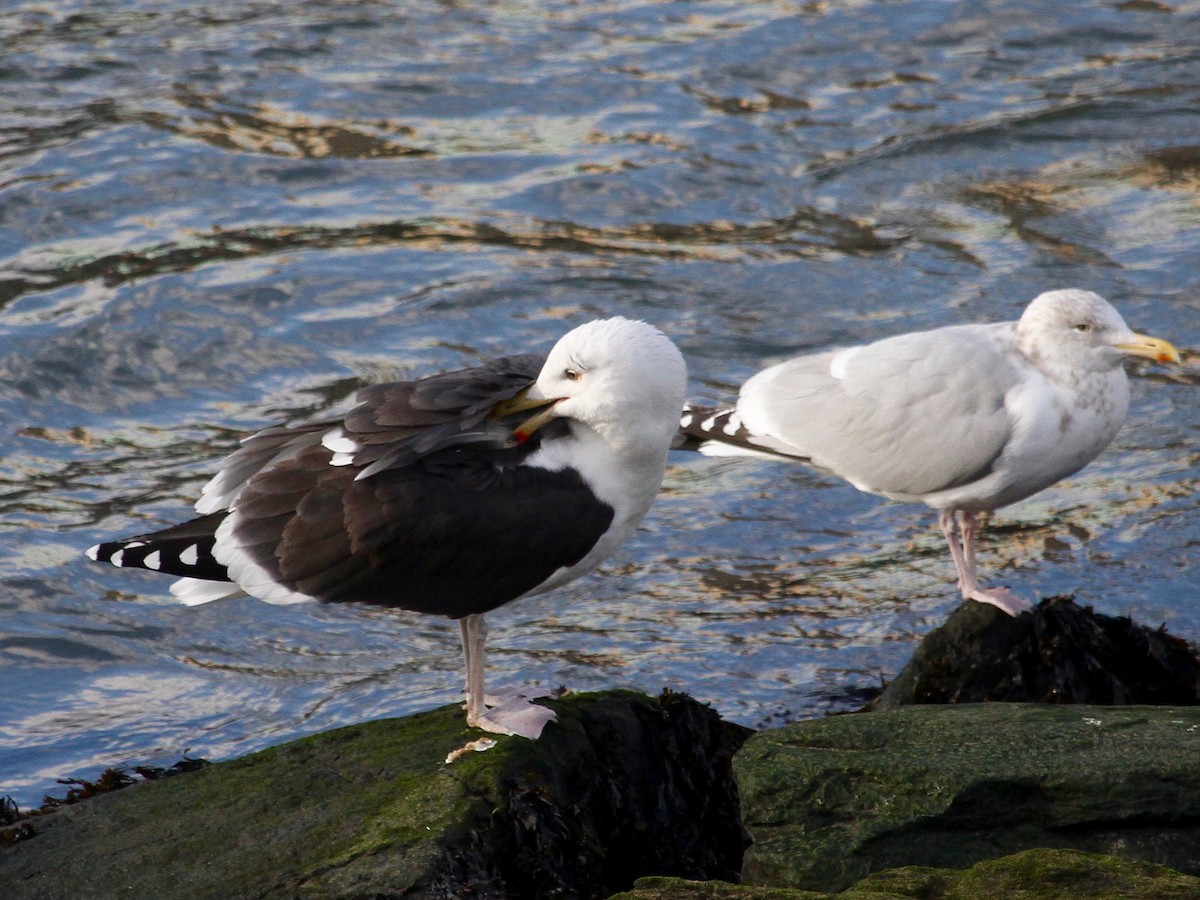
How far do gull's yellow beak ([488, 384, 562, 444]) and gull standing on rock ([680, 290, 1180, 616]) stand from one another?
204cm

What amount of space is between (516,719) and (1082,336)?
10.0 feet

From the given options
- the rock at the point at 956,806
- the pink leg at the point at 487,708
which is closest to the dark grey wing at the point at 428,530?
the pink leg at the point at 487,708

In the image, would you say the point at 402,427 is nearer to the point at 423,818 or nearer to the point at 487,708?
the point at 487,708

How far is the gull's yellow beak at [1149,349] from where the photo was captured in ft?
21.3

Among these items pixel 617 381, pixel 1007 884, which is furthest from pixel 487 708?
pixel 1007 884

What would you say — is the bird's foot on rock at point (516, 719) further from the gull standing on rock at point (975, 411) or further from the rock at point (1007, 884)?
the gull standing on rock at point (975, 411)

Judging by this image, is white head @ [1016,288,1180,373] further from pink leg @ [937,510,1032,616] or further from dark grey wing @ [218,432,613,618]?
dark grey wing @ [218,432,613,618]

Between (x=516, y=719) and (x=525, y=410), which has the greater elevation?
(x=525, y=410)

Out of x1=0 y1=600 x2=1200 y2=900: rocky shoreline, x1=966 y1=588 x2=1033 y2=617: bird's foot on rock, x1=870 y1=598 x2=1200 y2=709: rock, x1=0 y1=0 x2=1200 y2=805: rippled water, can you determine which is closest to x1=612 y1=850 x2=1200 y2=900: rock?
x1=0 y1=600 x2=1200 y2=900: rocky shoreline

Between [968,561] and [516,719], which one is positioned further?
[968,561]

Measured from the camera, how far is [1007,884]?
144 inches

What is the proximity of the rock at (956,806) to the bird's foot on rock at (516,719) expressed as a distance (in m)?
0.71

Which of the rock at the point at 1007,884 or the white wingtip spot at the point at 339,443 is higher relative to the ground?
the white wingtip spot at the point at 339,443

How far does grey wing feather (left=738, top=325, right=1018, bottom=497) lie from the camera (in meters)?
6.67
